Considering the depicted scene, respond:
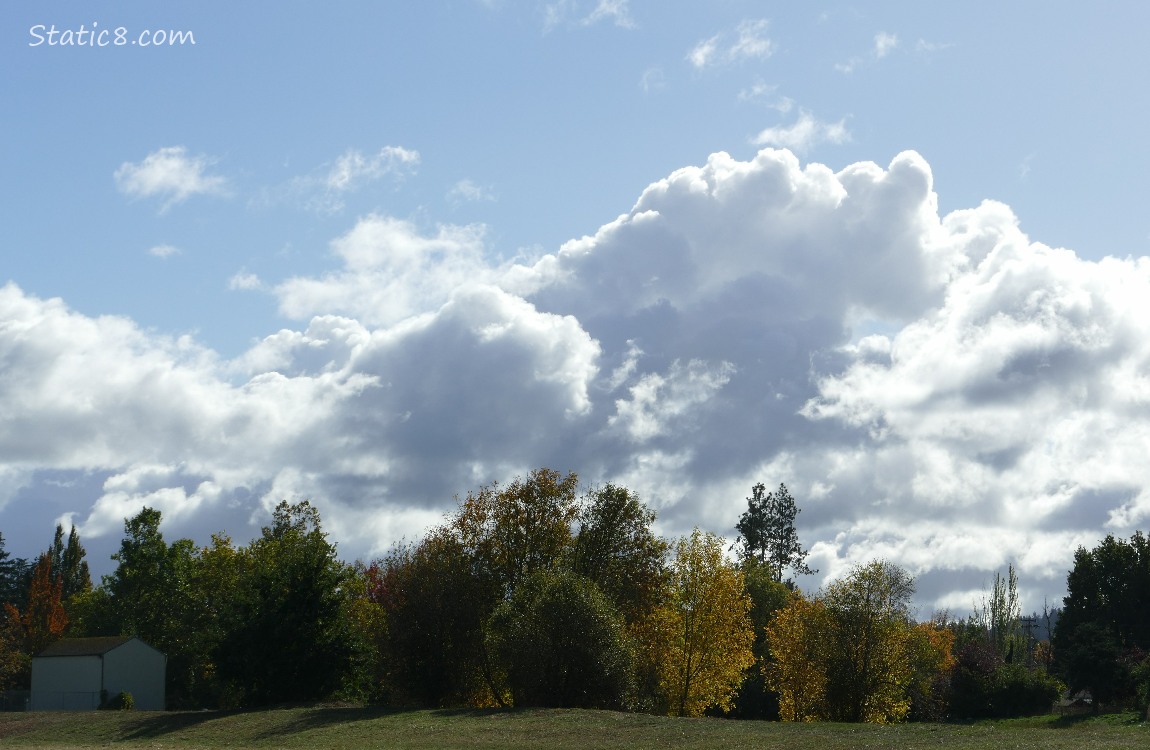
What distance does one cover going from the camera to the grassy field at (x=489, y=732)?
3688 cm

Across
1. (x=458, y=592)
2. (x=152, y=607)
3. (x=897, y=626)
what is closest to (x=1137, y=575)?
(x=897, y=626)

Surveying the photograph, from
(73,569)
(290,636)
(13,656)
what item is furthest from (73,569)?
(290,636)

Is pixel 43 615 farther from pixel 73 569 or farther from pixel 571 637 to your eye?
pixel 571 637

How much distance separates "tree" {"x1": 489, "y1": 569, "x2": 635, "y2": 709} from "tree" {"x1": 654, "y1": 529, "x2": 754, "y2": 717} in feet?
43.3

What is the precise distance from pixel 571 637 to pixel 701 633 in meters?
18.3

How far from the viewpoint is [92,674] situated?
8069 centimetres

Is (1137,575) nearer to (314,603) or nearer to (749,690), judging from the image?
(749,690)

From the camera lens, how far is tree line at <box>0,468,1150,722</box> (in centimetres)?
5772

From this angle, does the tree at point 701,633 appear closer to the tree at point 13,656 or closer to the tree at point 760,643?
the tree at point 760,643

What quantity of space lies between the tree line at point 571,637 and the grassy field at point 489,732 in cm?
679

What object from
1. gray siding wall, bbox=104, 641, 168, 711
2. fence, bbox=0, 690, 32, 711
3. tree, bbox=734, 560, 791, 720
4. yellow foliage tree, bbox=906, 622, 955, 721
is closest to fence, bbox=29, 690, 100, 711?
gray siding wall, bbox=104, 641, 168, 711

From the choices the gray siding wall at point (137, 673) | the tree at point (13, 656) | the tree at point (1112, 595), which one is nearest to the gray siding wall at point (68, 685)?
the gray siding wall at point (137, 673)

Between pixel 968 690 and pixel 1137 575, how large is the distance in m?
33.2

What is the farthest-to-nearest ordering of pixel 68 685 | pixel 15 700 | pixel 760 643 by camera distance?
pixel 760 643 < pixel 15 700 < pixel 68 685
